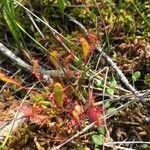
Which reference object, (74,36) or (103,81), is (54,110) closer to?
(103,81)

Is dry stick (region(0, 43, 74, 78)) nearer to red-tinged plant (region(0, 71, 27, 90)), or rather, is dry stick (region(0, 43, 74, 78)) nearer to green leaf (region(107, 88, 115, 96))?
→ red-tinged plant (region(0, 71, 27, 90))

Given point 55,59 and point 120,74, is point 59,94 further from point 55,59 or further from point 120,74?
point 120,74

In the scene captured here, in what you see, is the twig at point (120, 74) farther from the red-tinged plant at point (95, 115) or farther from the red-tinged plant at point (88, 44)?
the red-tinged plant at point (95, 115)

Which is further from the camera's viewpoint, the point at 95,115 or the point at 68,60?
the point at 68,60

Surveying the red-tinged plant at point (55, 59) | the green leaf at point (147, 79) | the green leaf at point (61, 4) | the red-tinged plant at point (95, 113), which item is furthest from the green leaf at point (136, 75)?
the green leaf at point (61, 4)

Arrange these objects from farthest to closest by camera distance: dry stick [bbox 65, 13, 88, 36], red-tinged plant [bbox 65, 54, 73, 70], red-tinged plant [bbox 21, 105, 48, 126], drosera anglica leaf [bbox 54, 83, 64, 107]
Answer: dry stick [bbox 65, 13, 88, 36]
red-tinged plant [bbox 65, 54, 73, 70]
red-tinged plant [bbox 21, 105, 48, 126]
drosera anglica leaf [bbox 54, 83, 64, 107]

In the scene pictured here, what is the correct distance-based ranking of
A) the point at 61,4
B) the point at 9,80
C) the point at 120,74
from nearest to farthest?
the point at 9,80 → the point at 120,74 → the point at 61,4

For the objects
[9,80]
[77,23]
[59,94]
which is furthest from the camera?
[77,23]

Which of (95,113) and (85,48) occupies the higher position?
(85,48)

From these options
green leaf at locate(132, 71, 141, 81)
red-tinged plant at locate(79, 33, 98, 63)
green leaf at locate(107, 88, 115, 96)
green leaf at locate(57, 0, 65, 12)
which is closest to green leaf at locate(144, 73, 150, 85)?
green leaf at locate(132, 71, 141, 81)

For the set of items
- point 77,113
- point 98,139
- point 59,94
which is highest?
point 59,94

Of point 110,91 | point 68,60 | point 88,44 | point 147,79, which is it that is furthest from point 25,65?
point 147,79

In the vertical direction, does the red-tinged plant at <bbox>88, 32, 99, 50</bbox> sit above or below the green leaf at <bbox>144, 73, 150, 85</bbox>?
above
